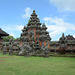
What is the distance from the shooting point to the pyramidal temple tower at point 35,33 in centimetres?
2242

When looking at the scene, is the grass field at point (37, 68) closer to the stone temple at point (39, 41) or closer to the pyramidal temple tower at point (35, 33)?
the stone temple at point (39, 41)

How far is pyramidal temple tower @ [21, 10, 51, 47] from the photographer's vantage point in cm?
2242

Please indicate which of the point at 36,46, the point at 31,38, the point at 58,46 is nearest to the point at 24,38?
the point at 31,38

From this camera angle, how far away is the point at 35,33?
23188mm

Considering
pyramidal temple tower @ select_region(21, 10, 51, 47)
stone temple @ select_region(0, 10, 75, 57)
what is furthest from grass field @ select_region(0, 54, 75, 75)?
pyramidal temple tower @ select_region(21, 10, 51, 47)

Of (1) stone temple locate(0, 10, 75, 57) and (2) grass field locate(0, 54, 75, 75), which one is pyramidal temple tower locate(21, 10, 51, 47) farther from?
(2) grass field locate(0, 54, 75, 75)

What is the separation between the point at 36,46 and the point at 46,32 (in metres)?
4.09

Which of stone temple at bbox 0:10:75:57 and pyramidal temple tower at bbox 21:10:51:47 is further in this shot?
pyramidal temple tower at bbox 21:10:51:47

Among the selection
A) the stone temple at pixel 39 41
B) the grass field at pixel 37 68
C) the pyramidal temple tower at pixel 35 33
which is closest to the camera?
the grass field at pixel 37 68

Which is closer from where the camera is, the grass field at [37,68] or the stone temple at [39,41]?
the grass field at [37,68]

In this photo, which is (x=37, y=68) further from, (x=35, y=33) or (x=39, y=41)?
(x=35, y=33)

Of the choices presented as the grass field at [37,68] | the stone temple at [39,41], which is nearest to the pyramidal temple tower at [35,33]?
the stone temple at [39,41]

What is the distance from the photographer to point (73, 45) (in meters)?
21.2

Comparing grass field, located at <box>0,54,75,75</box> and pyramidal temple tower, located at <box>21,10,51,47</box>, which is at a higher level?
pyramidal temple tower, located at <box>21,10,51,47</box>
